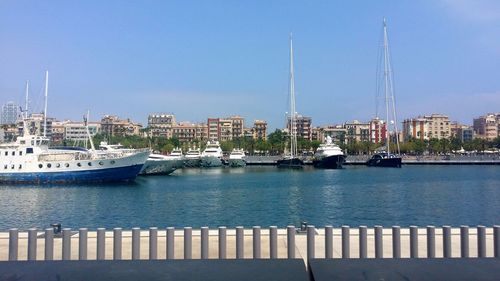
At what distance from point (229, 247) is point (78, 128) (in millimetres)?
184745

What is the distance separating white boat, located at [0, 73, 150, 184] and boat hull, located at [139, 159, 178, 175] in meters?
15.0

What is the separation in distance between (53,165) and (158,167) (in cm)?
1949

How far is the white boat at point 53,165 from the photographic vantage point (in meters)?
53.0

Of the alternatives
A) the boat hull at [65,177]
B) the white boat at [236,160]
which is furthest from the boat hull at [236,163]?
the boat hull at [65,177]

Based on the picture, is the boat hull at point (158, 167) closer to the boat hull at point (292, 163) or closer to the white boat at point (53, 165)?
the white boat at point (53, 165)

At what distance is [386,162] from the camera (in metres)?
95.9

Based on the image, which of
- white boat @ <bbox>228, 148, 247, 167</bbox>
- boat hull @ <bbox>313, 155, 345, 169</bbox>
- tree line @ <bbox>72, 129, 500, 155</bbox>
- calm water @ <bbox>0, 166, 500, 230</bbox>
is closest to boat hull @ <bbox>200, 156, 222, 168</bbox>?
white boat @ <bbox>228, 148, 247, 167</bbox>

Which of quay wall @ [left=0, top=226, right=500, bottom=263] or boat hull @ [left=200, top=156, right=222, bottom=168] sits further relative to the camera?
boat hull @ [left=200, top=156, right=222, bottom=168]

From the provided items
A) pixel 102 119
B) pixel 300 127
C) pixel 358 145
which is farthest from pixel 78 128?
pixel 358 145

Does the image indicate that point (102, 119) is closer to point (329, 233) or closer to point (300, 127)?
point (300, 127)

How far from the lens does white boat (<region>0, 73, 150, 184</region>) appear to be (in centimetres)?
5297

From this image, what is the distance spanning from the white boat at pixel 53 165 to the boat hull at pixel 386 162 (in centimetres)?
5729

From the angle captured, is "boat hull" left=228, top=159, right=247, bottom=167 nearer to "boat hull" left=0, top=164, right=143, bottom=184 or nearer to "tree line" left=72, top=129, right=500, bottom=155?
"tree line" left=72, top=129, right=500, bottom=155

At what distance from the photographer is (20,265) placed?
3219 millimetres
